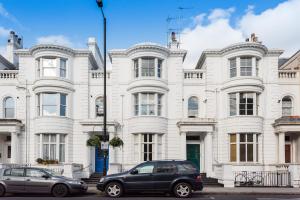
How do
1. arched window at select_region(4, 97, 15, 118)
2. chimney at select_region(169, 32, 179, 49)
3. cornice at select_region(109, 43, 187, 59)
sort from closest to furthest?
1. cornice at select_region(109, 43, 187, 59)
2. arched window at select_region(4, 97, 15, 118)
3. chimney at select_region(169, 32, 179, 49)

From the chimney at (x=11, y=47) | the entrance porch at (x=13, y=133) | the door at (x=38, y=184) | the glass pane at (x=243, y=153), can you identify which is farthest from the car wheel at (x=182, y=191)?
the chimney at (x=11, y=47)

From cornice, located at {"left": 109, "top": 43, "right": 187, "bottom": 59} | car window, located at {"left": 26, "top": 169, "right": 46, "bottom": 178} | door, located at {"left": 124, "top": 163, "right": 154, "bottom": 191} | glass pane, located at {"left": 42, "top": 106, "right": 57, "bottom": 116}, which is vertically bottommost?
door, located at {"left": 124, "top": 163, "right": 154, "bottom": 191}

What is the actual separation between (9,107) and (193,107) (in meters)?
13.9

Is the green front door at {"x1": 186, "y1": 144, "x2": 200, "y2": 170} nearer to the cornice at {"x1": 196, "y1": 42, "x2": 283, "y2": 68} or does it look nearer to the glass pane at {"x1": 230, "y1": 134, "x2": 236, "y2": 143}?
the glass pane at {"x1": 230, "y1": 134, "x2": 236, "y2": 143}

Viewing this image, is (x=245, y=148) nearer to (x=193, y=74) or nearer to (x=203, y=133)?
(x=203, y=133)

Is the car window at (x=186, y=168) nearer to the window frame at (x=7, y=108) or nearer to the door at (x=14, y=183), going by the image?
the door at (x=14, y=183)

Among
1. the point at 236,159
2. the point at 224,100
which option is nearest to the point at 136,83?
the point at 224,100

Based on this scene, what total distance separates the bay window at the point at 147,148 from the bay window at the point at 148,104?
1605mm

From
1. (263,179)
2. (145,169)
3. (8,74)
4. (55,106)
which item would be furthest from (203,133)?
(8,74)

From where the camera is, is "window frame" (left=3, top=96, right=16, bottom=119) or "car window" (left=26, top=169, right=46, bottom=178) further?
"window frame" (left=3, top=96, right=16, bottom=119)

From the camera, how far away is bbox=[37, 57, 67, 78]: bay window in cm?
2516

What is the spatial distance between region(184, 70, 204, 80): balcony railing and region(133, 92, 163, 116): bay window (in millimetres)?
2774

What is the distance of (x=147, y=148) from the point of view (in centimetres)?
2448

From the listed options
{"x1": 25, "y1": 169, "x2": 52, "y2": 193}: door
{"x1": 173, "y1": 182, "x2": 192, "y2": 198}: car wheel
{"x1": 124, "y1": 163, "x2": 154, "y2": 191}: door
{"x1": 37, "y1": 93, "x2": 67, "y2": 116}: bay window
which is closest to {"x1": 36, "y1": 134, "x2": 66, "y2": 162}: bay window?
{"x1": 37, "y1": 93, "x2": 67, "y2": 116}: bay window
